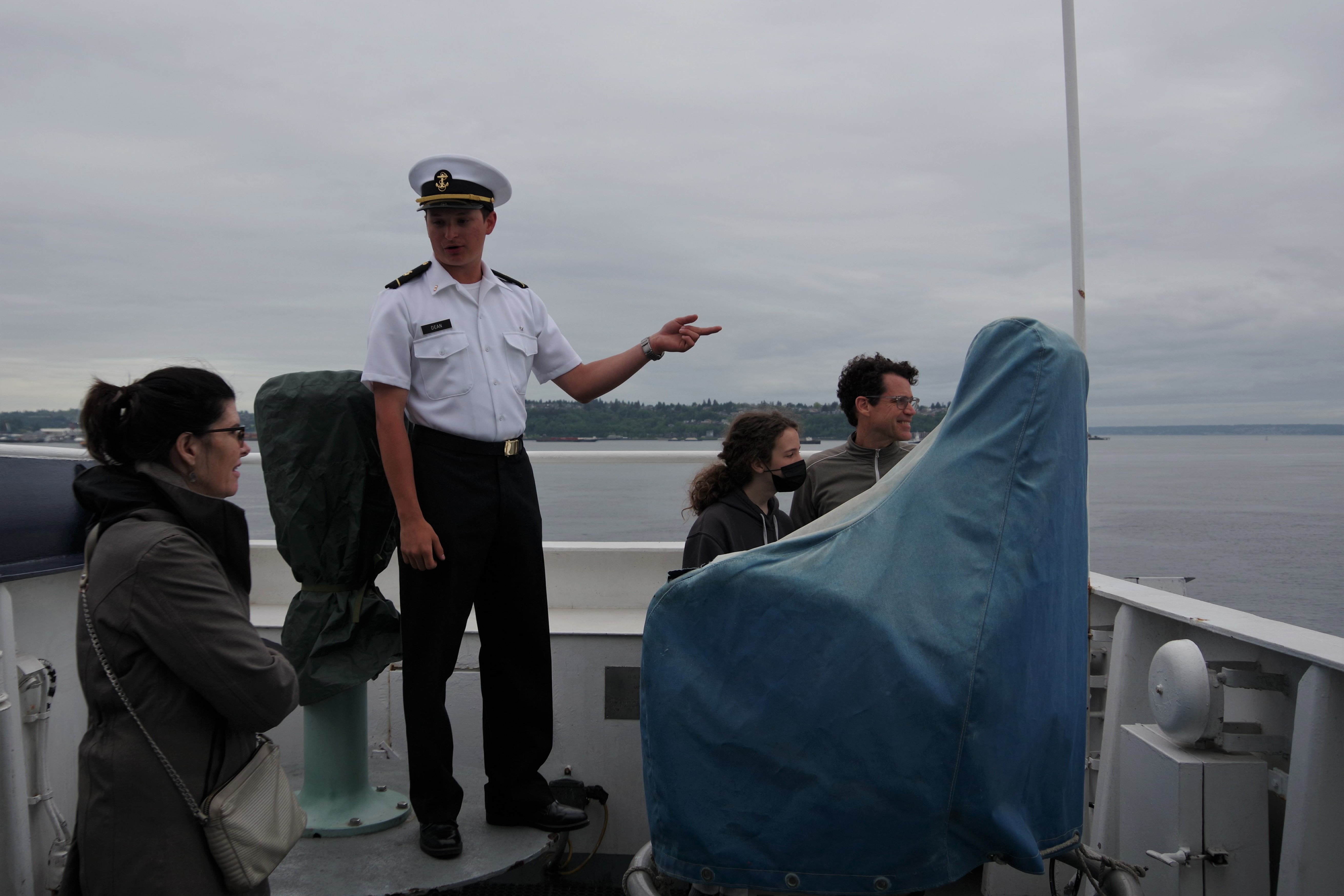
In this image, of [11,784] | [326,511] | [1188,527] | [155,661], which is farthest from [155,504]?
[1188,527]

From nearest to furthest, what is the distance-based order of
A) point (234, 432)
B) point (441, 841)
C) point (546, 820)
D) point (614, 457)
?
point (234, 432) < point (441, 841) < point (546, 820) < point (614, 457)

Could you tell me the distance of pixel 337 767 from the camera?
3.19 meters

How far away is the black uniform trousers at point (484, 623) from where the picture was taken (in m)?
3.01

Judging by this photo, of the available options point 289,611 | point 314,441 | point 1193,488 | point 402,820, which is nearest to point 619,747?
point 402,820

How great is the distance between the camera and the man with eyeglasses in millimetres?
3803

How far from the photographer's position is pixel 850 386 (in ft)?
13.2

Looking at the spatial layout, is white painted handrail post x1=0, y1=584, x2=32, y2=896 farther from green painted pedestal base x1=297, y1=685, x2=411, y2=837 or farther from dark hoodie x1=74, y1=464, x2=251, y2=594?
green painted pedestal base x1=297, y1=685, x2=411, y2=837

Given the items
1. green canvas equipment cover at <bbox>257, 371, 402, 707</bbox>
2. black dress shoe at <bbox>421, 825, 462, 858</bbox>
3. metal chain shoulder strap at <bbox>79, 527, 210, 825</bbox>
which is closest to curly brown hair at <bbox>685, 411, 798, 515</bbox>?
green canvas equipment cover at <bbox>257, 371, 402, 707</bbox>

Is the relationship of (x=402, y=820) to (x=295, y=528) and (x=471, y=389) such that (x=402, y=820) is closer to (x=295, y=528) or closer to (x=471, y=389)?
(x=295, y=528)

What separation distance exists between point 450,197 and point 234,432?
4.26 feet

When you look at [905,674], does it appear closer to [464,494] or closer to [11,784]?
[464,494]

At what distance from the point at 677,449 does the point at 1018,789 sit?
2.96 metres

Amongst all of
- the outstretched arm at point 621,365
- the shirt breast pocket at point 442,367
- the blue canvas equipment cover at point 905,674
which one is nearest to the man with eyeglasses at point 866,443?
the outstretched arm at point 621,365

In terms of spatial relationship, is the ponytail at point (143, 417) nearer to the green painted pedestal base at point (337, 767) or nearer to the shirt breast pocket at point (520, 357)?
the shirt breast pocket at point (520, 357)
